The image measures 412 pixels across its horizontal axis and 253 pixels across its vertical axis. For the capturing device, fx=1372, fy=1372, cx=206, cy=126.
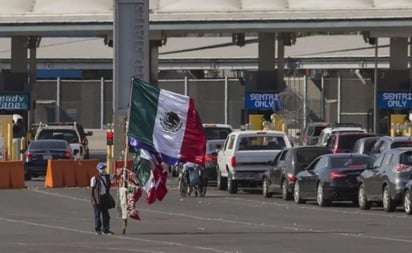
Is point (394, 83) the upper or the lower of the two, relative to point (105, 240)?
upper

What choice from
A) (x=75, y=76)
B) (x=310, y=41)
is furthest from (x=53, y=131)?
(x=310, y=41)

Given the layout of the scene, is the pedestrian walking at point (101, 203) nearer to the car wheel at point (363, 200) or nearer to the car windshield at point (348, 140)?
the car wheel at point (363, 200)

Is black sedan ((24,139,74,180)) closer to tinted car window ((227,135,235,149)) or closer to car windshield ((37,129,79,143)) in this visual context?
car windshield ((37,129,79,143))

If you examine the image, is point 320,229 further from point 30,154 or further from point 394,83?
point 394,83

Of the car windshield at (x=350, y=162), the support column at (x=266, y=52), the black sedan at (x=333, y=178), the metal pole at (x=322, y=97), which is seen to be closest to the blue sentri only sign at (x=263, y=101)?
the support column at (x=266, y=52)

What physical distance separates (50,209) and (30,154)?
14.8m

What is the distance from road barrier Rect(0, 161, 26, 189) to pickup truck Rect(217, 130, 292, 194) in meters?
6.23

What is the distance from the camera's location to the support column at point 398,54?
193 ft

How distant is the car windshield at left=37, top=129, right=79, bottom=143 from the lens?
51.4m

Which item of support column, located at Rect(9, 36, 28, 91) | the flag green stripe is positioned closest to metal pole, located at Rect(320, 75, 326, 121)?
support column, located at Rect(9, 36, 28, 91)

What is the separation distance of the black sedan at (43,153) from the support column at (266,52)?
51.3ft

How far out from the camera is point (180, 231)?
24.7 metres

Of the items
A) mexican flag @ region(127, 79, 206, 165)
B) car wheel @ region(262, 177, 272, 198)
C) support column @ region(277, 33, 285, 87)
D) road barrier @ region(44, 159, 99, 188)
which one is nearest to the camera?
mexican flag @ region(127, 79, 206, 165)

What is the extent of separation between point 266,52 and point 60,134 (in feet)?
44.3
